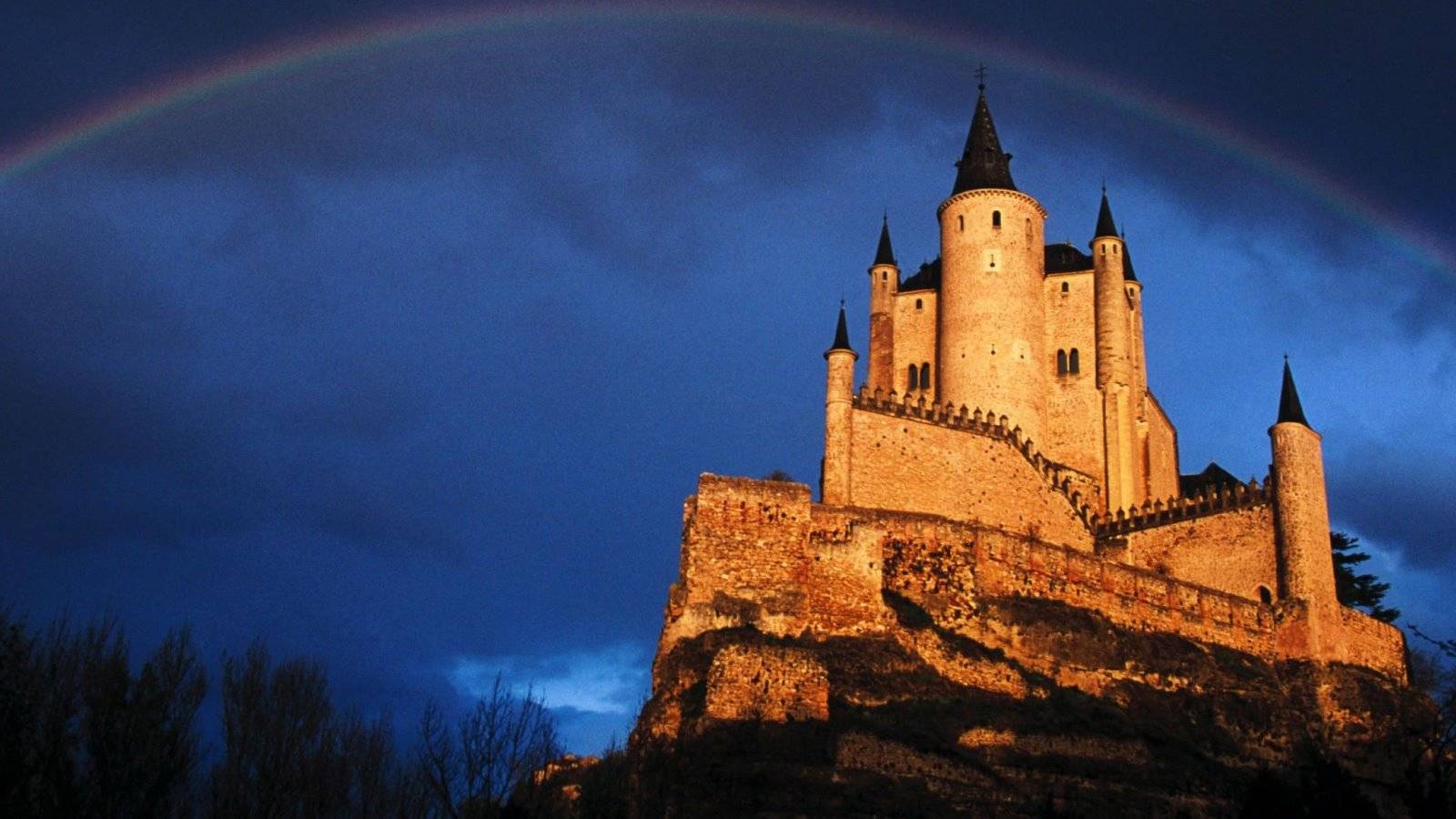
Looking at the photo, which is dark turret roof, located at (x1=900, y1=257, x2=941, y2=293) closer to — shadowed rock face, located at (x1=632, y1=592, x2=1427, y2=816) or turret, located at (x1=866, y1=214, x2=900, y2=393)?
turret, located at (x1=866, y1=214, x2=900, y2=393)

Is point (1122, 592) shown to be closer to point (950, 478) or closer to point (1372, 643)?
point (950, 478)

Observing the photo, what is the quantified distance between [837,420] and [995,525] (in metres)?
8.29

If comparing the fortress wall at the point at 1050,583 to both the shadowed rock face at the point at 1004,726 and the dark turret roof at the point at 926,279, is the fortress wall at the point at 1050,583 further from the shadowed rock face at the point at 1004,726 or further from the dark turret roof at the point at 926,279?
the dark turret roof at the point at 926,279

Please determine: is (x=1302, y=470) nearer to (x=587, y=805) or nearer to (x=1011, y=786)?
(x=1011, y=786)

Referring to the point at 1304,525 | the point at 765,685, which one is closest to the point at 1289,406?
the point at 1304,525

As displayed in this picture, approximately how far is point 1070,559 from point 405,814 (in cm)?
2663

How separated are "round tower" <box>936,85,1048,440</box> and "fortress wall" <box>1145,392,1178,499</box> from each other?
226 inches

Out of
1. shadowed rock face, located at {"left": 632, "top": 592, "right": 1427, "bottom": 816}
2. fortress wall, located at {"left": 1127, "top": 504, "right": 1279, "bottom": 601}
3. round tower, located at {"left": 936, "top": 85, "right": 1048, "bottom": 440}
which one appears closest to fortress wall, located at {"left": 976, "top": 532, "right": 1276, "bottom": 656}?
shadowed rock face, located at {"left": 632, "top": 592, "right": 1427, "bottom": 816}

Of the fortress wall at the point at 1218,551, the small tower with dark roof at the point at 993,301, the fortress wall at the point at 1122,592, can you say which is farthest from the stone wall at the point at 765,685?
the small tower with dark roof at the point at 993,301

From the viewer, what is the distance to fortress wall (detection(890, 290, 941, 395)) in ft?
261

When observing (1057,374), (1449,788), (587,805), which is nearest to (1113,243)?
(1057,374)

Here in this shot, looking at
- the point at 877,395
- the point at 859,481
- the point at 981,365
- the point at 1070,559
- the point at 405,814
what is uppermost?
the point at 981,365

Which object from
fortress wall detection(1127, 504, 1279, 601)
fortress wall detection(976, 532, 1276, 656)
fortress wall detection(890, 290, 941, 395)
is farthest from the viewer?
fortress wall detection(890, 290, 941, 395)

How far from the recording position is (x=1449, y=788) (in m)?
52.7
